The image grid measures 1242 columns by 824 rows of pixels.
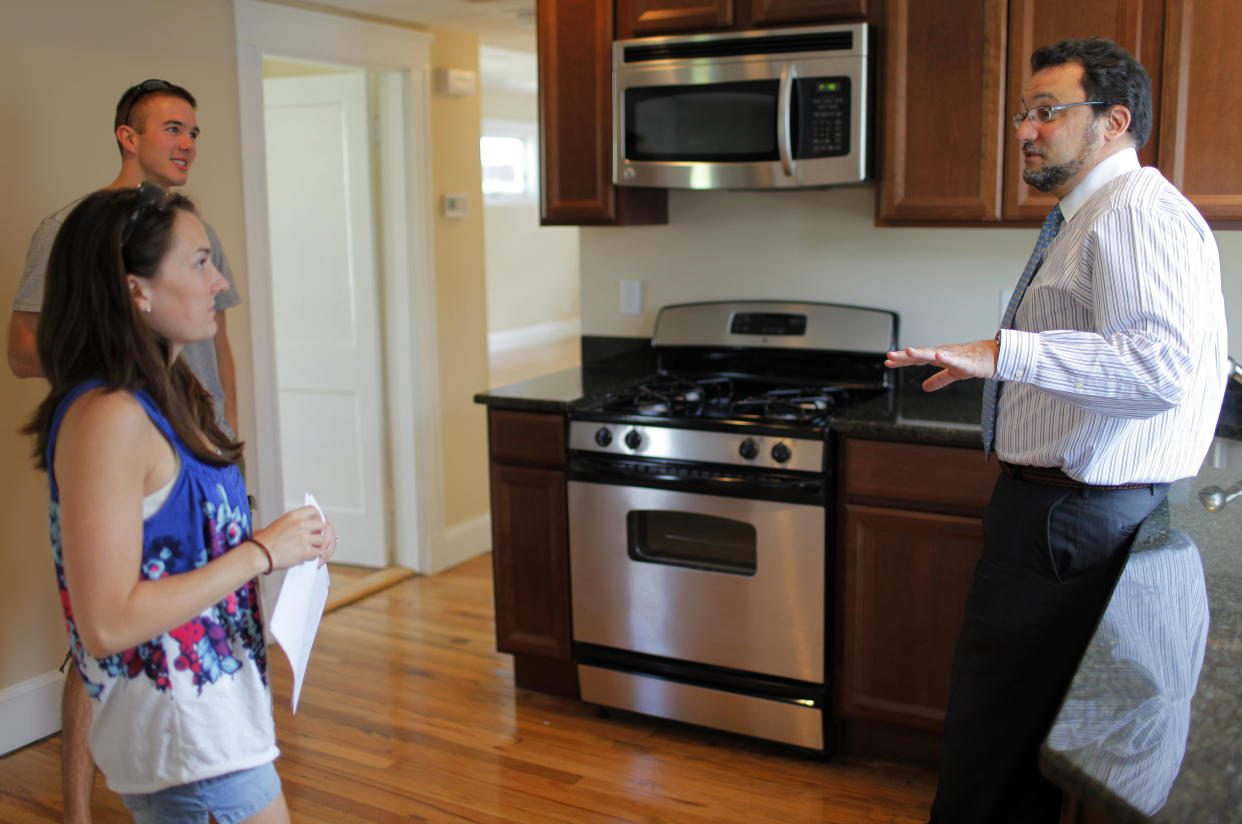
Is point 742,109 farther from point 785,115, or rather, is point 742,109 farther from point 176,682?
point 176,682

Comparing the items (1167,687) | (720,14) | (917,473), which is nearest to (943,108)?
(720,14)

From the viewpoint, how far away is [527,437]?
121 inches

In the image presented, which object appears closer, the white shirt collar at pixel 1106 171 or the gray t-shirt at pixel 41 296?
the white shirt collar at pixel 1106 171

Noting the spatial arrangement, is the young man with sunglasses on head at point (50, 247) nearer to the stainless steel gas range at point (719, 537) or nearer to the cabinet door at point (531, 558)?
the cabinet door at point (531, 558)

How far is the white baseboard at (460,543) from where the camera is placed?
4391mm

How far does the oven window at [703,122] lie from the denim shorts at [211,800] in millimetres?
2077

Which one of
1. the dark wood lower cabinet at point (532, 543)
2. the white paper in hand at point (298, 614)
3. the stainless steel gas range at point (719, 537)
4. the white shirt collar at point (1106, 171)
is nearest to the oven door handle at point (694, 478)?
the stainless steel gas range at point (719, 537)

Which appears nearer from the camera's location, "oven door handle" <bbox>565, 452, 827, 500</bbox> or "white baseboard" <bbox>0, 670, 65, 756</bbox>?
"oven door handle" <bbox>565, 452, 827, 500</bbox>

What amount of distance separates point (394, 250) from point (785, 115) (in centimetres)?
190

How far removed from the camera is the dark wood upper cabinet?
281 centimetres

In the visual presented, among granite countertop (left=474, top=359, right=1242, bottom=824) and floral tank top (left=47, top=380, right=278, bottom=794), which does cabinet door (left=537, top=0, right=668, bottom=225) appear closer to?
granite countertop (left=474, top=359, right=1242, bottom=824)

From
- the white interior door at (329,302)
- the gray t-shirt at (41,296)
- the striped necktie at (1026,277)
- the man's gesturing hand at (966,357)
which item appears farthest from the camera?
the white interior door at (329,302)

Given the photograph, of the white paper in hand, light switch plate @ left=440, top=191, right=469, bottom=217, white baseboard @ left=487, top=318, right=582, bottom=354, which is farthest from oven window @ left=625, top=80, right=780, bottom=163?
white baseboard @ left=487, top=318, right=582, bottom=354

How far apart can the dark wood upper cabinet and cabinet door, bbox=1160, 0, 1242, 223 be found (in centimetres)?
75
